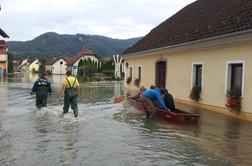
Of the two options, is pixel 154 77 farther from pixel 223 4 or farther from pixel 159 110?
pixel 159 110

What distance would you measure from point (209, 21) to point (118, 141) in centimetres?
1174

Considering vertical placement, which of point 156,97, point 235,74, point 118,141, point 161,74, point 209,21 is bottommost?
point 118,141

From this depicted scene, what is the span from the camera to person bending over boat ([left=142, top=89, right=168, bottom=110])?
50.4 feet

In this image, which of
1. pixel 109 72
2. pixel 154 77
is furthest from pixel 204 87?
pixel 109 72

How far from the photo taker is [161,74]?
88.3 feet

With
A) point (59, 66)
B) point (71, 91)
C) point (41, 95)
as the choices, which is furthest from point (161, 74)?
point (59, 66)

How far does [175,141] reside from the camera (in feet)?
35.4

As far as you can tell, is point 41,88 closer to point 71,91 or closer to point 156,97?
point 71,91

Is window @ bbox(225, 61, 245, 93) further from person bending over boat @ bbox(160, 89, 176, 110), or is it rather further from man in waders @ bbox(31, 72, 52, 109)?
man in waders @ bbox(31, 72, 52, 109)

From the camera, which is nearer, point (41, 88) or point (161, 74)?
point (41, 88)

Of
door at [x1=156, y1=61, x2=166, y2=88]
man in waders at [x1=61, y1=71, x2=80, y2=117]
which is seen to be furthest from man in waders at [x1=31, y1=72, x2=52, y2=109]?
door at [x1=156, y1=61, x2=166, y2=88]

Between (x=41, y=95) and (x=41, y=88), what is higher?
(x=41, y=88)

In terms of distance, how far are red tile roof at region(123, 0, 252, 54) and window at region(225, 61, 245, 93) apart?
1380 millimetres

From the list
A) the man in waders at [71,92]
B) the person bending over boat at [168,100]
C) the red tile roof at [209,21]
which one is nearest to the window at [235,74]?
the red tile roof at [209,21]
